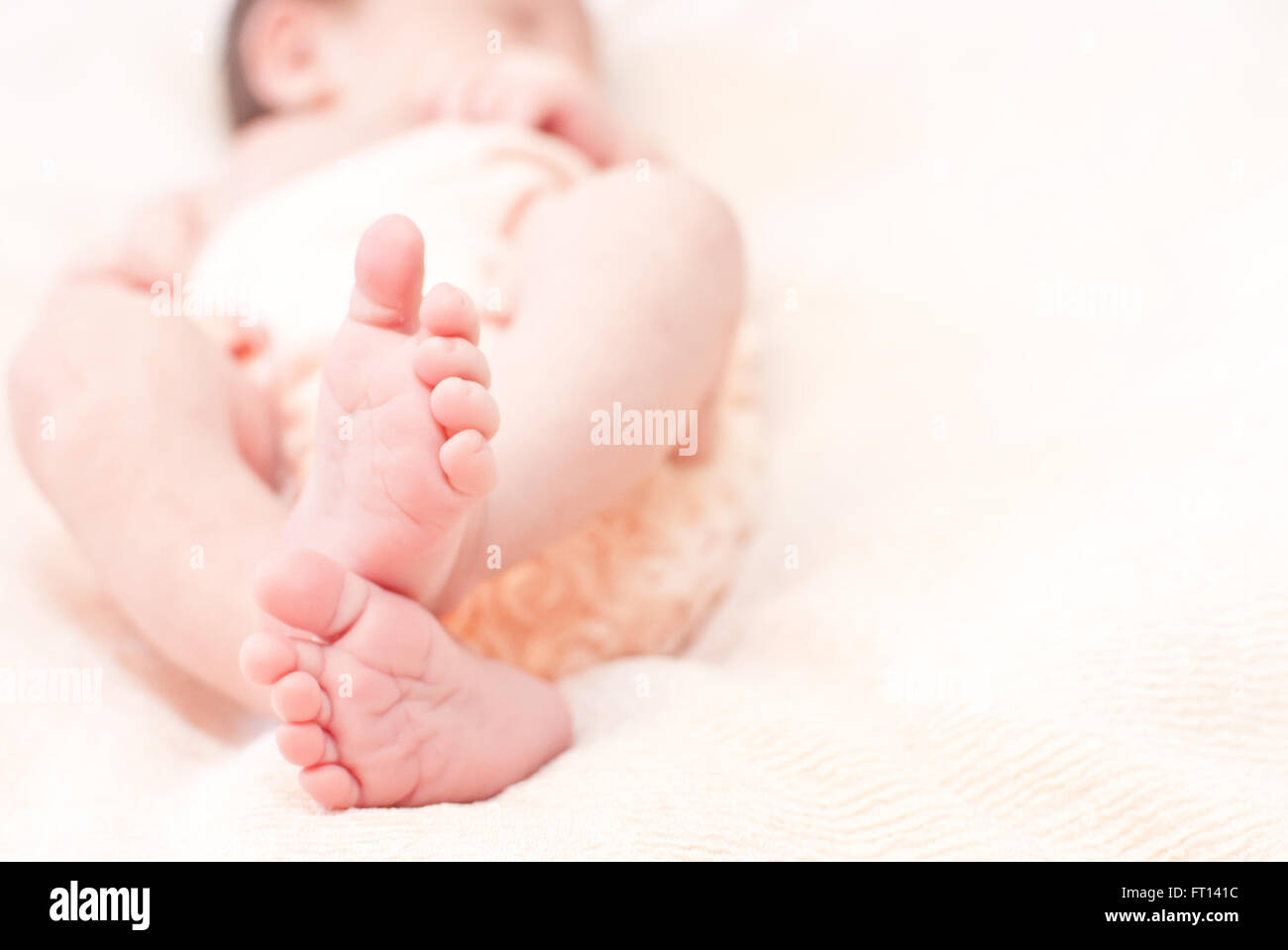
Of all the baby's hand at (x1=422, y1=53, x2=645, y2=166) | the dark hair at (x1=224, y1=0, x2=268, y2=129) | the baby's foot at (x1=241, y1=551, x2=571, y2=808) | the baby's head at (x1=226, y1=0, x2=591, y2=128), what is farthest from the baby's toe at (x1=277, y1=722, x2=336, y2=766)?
the dark hair at (x1=224, y1=0, x2=268, y2=129)

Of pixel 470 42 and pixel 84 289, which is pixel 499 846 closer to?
pixel 84 289

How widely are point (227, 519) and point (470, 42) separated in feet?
Result: 2.93

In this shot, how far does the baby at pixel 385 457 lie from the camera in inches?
23.9

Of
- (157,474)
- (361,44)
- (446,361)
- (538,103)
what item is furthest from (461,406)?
(361,44)

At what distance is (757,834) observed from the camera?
2.02 ft

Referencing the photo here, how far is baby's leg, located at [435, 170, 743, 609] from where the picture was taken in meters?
0.75

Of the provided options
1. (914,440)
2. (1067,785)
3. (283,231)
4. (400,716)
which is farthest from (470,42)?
(1067,785)

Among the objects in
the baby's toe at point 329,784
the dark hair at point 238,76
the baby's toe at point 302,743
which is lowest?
the baby's toe at point 329,784

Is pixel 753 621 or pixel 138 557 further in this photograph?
pixel 753 621

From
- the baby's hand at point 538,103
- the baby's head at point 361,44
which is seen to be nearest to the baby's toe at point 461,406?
the baby's hand at point 538,103

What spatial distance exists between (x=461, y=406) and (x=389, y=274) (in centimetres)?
9

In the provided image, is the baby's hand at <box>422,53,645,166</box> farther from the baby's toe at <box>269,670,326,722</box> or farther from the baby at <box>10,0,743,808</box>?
the baby's toe at <box>269,670,326,722</box>

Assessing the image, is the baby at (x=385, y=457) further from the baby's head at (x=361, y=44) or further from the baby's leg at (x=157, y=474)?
the baby's head at (x=361, y=44)

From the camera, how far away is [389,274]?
2.02ft
